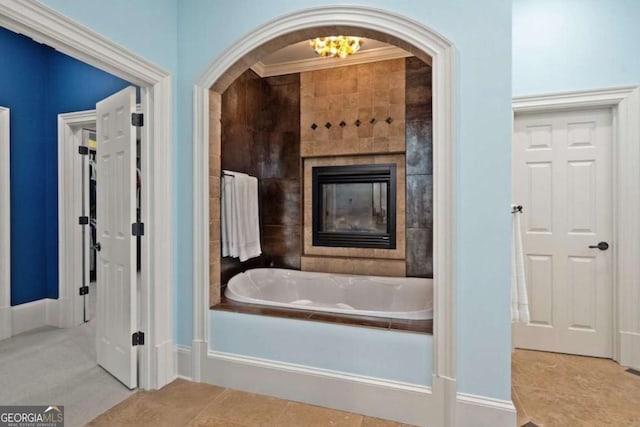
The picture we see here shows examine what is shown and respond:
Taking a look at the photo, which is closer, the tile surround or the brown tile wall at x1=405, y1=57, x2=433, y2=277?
the brown tile wall at x1=405, y1=57, x2=433, y2=277

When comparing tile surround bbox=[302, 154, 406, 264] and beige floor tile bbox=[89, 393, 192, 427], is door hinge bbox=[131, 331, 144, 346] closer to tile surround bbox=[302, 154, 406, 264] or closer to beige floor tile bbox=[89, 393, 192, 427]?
beige floor tile bbox=[89, 393, 192, 427]

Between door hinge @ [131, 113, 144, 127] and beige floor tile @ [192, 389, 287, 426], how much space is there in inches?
72.4

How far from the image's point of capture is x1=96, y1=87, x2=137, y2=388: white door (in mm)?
2129

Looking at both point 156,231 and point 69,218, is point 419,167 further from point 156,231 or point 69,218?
point 69,218

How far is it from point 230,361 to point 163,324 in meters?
0.52

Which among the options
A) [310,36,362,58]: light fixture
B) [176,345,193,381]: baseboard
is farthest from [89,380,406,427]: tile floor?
[310,36,362,58]: light fixture

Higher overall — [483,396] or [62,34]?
[62,34]

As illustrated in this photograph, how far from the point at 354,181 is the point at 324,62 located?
4.15 ft

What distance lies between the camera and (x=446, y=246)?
1.73 metres

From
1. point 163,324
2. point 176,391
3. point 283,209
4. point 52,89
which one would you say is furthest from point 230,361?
point 52,89

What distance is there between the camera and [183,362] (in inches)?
88.8

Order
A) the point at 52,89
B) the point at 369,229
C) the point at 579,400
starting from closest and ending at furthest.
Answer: the point at 579,400 < the point at 52,89 < the point at 369,229

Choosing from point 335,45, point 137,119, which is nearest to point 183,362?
point 137,119

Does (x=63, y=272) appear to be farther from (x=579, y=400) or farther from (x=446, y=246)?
A: (x=579, y=400)
